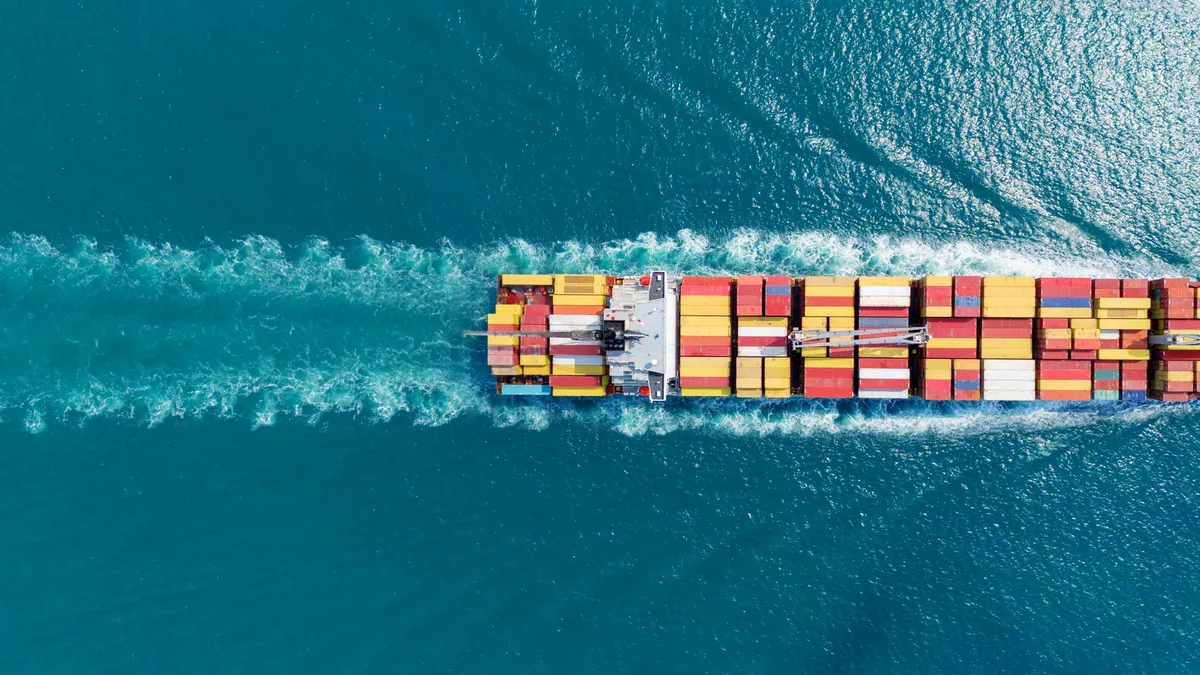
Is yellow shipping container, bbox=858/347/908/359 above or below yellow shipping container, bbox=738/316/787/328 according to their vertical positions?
below

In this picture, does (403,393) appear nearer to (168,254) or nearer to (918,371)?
(168,254)

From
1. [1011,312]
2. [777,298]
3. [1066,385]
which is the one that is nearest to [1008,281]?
[1011,312]

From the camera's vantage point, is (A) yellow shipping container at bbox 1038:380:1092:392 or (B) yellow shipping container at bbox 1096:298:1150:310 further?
(A) yellow shipping container at bbox 1038:380:1092:392

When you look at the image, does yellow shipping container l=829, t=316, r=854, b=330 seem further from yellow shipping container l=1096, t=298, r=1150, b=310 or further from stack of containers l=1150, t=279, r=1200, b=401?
stack of containers l=1150, t=279, r=1200, b=401

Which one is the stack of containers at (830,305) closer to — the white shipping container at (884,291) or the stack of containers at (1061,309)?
the white shipping container at (884,291)

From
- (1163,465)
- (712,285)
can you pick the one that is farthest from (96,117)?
(1163,465)

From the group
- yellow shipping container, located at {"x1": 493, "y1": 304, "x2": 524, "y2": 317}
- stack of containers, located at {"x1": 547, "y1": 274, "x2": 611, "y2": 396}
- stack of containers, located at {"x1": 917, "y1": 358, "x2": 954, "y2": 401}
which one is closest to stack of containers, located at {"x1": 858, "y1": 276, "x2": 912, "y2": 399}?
stack of containers, located at {"x1": 917, "y1": 358, "x2": 954, "y2": 401}

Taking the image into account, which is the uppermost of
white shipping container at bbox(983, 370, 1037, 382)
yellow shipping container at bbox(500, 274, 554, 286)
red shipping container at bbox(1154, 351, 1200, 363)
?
yellow shipping container at bbox(500, 274, 554, 286)
